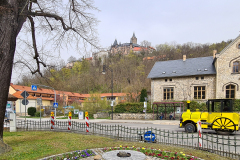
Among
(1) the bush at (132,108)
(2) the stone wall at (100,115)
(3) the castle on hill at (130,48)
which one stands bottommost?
(2) the stone wall at (100,115)

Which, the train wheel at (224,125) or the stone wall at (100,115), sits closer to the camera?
the train wheel at (224,125)

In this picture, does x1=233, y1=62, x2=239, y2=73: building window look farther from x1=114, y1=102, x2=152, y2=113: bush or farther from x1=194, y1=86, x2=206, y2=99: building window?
x1=114, y1=102, x2=152, y2=113: bush

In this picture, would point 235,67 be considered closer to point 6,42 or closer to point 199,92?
point 199,92

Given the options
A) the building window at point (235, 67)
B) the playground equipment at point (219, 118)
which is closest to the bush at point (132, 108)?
the building window at point (235, 67)

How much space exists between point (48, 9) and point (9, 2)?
6.58ft

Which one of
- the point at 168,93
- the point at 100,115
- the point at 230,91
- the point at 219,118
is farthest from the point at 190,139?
the point at 100,115

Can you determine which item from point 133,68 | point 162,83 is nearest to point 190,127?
point 162,83

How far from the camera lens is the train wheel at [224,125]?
1271 centimetres

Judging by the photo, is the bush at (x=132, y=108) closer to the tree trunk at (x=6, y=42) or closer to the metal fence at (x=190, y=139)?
the metal fence at (x=190, y=139)

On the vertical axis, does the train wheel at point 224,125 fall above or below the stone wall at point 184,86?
below

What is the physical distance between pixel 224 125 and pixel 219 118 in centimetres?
55

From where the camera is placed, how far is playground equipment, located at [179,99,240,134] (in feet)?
41.9

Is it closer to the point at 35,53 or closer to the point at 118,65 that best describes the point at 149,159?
the point at 35,53

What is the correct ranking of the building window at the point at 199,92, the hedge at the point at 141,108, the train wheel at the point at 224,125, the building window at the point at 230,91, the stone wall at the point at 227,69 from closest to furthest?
1. the train wheel at the point at 224,125
2. the stone wall at the point at 227,69
3. the building window at the point at 230,91
4. the hedge at the point at 141,108
5. the building window at the point at 199,92
